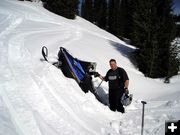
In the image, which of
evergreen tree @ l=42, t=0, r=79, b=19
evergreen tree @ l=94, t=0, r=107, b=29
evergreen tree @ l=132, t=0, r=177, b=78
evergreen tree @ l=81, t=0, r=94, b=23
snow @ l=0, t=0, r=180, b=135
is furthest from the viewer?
evergreen tree @ l=81, t=0, r=94, b=23

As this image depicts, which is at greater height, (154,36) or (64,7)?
(154,36)

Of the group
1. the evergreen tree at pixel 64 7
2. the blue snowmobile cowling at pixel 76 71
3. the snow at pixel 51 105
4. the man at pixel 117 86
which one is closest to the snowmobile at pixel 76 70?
the blue snowmobile cowling at pixel 76 71

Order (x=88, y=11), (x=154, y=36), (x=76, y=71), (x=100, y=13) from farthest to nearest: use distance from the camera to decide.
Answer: (x=88, y=11), (x=100, y=13), (x=154, y=36), (x=76, y=71)

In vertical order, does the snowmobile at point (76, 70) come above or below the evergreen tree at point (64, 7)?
above

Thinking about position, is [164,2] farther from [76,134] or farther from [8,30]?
[76,134]

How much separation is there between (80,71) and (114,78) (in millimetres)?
1133

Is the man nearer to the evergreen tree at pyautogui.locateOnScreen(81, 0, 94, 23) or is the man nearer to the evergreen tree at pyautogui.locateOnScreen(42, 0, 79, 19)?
the evergreen tree at pyautogui.locateOnScreen(42, 0, 79, 19)

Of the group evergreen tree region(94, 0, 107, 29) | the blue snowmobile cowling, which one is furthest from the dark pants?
Answer: evergreen tree region(94, 0, 107, 29)

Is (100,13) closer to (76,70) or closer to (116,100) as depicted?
(76,70)

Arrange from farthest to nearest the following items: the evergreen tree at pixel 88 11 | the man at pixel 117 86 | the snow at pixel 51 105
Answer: the evergreen tree at pixel 88 11 < the man at pixel 117 86 < the snow at pixel 51 105

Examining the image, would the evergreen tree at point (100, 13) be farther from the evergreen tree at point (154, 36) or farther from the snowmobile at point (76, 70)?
the snowmobile at point (76, 70)

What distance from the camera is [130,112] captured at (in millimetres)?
9539

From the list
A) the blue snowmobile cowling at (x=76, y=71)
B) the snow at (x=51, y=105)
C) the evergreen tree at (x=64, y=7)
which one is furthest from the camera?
the evergreen tree at (x=64, y=7)

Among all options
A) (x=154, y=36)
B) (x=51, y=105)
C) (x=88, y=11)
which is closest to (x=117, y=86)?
(x=51, y=105)
